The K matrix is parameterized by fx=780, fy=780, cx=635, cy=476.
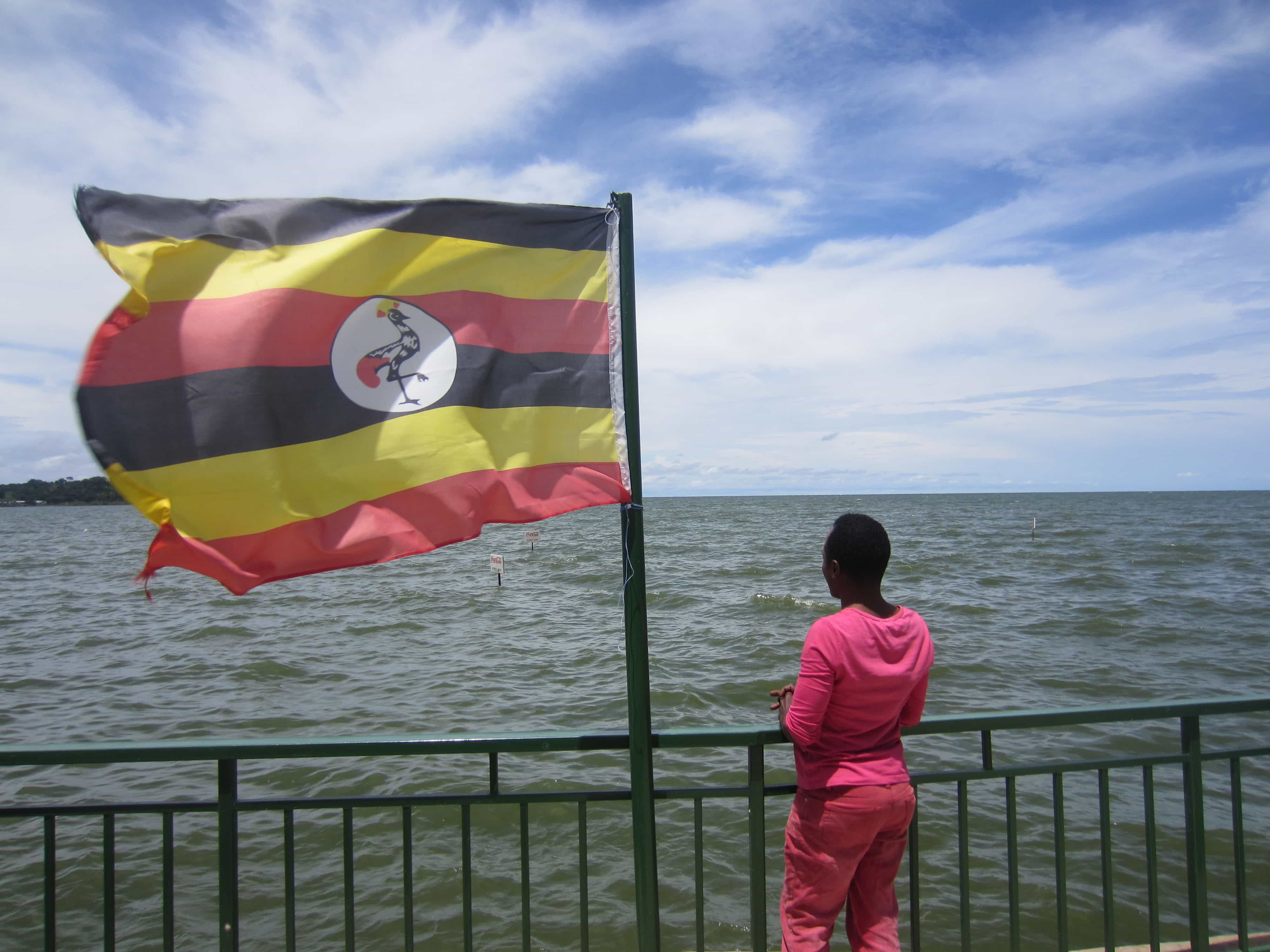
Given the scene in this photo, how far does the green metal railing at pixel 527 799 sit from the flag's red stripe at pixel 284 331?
4.26 feet

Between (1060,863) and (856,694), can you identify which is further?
(1060,863)

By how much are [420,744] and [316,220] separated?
1.84 meters

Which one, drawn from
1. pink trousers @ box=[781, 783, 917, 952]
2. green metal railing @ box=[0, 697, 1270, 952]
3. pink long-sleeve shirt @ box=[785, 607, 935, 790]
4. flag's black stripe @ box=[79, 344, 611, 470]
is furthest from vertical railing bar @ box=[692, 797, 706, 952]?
flag's black stripe @ box=[79, 344, 611, 470]

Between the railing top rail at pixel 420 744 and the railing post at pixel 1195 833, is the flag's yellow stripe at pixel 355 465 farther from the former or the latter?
the railing post at pixel 1195 833

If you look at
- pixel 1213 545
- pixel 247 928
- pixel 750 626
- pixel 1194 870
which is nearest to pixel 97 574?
pixel 750 626

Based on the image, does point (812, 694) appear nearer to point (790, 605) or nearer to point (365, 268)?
point (365, 268)

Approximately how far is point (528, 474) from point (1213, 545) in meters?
48.0

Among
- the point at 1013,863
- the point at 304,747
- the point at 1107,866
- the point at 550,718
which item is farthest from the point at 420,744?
the point at 550,718

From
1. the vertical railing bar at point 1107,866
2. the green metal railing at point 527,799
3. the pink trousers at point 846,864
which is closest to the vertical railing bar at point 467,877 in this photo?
the green metal railing at point 527,799

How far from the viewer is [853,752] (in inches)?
99.0

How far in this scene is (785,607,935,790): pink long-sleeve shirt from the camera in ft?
7.89

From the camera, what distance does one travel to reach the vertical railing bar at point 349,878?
9.30 ft

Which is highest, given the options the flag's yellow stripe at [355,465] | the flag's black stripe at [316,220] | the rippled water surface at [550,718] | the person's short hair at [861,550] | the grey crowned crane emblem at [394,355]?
the flag's black stripe at [316,220]

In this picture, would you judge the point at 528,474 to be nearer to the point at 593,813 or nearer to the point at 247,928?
the point at 247,928
